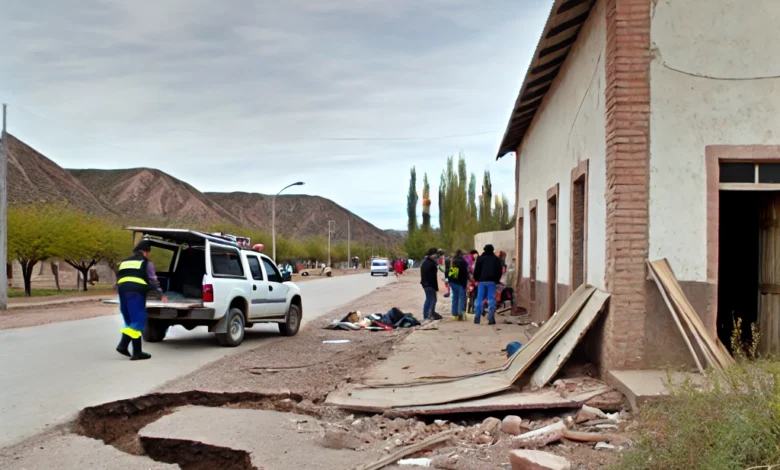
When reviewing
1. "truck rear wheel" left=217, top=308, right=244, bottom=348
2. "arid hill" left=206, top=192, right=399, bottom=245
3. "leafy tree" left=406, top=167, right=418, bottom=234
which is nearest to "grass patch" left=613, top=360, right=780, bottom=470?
"truck rear wheel" left=217, top=308, right=244, bottom=348

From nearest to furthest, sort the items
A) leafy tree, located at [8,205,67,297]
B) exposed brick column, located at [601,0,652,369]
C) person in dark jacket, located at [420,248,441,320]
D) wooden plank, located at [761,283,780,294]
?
exposed brick column, located at [601,0,652,369]
wooden plank, located at [761,283,780,294]
person in dark jacket, located at [420,248,441,320]
leafy tree, located at [8,205,67,297]

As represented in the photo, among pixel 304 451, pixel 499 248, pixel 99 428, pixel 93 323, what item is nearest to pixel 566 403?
pixel 304 451

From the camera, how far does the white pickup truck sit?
38.4ft

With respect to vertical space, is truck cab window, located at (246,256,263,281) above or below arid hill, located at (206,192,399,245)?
below

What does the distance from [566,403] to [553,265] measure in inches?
266

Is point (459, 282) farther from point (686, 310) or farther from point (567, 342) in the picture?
point (686, 310)

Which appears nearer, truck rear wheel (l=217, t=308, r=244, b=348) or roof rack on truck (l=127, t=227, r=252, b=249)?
roof rack on truck (l=127, t=227, r=252, b=249)

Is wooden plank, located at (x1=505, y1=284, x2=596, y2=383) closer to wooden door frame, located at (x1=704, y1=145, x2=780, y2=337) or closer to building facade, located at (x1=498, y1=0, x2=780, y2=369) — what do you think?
building facade, located at (x1=498, y1=0, x2=780, y2=369)

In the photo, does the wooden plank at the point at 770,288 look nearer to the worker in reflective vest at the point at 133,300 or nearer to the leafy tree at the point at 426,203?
the worker in reflective vest at the point at 133,300

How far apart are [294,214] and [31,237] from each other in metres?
139

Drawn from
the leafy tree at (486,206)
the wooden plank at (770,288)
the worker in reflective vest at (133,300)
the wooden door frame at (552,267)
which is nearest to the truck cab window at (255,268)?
the worker in reflective vest at (133,300)

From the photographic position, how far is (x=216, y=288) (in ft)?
38.5

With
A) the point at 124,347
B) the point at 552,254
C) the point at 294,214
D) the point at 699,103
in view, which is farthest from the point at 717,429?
the point at 294,214

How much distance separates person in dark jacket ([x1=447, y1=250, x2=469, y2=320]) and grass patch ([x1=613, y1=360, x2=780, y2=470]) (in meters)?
11.8
